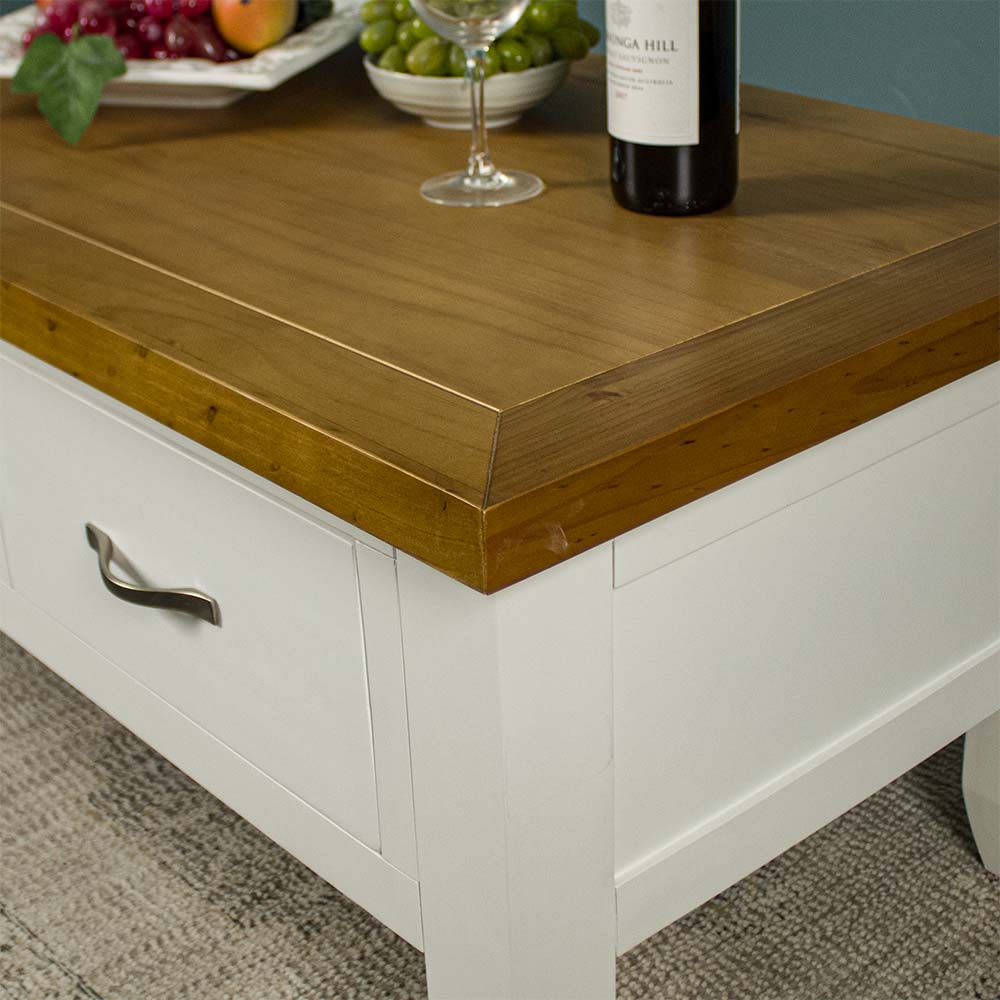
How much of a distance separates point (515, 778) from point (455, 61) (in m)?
0.60

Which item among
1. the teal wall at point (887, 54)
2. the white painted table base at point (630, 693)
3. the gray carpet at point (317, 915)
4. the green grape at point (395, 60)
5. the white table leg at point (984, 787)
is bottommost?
the gray carpet at point (317, 915)

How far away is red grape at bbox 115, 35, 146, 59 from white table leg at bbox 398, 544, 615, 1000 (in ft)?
2.32

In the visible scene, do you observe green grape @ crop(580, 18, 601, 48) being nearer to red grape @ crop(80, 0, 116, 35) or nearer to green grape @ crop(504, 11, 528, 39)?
green grape @ crop(504, 11, 528, 39)

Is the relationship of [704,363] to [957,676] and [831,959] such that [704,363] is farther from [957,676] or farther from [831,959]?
[831,959]

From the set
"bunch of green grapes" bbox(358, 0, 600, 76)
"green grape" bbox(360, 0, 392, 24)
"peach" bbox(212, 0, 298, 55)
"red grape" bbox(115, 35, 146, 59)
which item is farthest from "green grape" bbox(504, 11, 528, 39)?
"red grape" bbox(115, 35, 146, 59)

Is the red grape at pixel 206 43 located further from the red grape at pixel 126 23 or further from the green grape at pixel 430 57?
the green grape at pixel 430 57

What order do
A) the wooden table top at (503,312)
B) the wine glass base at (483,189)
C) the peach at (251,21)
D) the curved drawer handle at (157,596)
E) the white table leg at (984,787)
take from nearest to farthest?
the wooden table top at (503,312) < the curved drawer handle at (157,596) < the wine glass base at (483,189) < the white table leg at (984,787) < the peach at (251,21)

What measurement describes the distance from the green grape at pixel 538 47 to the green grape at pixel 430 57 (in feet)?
0.19

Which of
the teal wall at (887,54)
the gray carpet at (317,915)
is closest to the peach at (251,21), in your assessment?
the teal wall at (887,54)

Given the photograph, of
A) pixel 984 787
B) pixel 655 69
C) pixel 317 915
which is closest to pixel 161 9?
pixel 655 69

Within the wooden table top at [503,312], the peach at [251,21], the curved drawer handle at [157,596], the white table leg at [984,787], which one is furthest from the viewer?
the peach at [251,21]

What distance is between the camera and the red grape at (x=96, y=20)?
3.59 feet

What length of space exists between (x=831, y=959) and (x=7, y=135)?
33.2 inches

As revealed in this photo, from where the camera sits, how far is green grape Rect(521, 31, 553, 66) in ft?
3.24
